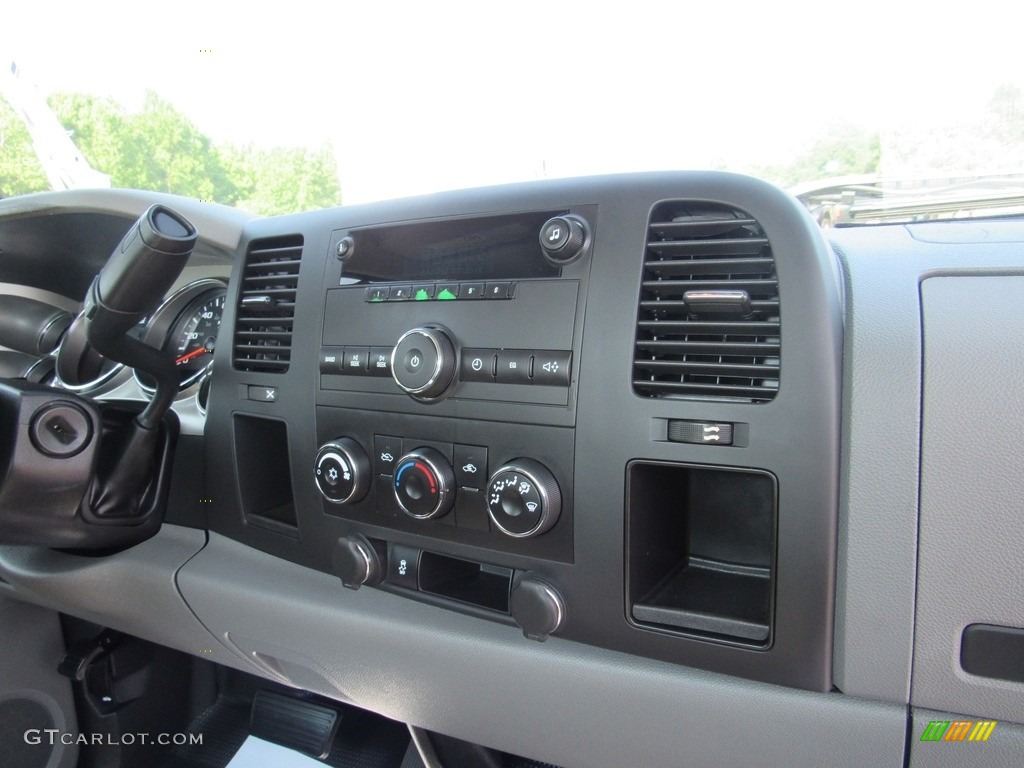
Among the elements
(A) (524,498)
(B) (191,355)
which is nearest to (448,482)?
(A) (524,498)

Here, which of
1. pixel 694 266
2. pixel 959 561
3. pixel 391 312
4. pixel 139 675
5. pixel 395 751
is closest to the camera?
pixel 959 561

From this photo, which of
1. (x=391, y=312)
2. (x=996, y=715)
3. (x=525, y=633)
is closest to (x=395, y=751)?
(x=525, y=633)

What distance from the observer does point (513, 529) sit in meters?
0.92

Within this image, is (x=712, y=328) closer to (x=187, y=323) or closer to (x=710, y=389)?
(x=710, y=389)

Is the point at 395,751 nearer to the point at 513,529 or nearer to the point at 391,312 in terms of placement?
the point at 513,529

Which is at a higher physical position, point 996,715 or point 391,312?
point 391,312

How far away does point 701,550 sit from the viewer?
39.3 inches

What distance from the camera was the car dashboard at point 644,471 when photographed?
29.5 inches

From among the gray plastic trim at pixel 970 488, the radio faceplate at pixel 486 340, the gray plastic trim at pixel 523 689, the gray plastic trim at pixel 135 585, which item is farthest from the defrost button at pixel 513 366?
the gray plastic trim at pixel 135 585

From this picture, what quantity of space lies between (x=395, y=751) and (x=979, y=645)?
4.13 ft

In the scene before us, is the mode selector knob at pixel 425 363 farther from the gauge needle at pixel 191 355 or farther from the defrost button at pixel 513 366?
the gauge needle at pixel 191 355

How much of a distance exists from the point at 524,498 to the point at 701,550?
0.95 feet

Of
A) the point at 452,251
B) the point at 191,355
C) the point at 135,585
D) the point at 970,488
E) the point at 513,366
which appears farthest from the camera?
the point at 191,355
